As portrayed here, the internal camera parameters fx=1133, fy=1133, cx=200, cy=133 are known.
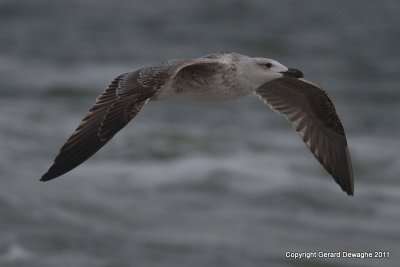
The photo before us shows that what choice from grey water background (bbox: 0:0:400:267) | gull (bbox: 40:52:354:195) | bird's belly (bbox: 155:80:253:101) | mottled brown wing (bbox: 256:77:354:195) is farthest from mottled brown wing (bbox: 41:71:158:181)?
grey water background (bbox: 0:0:400:267)

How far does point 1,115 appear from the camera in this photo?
16.2 m

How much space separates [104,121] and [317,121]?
2.47 metres

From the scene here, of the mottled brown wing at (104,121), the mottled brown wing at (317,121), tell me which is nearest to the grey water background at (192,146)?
the mottled brown wing at (317,121)

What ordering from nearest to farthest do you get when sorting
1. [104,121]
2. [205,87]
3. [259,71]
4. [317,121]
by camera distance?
[104,121] < [205,87] < [259,71] < [317,121]

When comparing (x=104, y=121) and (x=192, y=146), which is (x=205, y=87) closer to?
(x=104, y=121)

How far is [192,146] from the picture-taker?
15.6 metres

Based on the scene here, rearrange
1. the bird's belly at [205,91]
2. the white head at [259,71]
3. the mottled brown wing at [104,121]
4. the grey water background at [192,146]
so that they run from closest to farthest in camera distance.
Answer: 1. the mottled brown wing at [104,121]
2. the bird's belly at [205,91]
3. the white head at [259,71]
4. the grey water background at [192,146]

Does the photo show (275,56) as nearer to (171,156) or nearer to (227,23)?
(227,23)

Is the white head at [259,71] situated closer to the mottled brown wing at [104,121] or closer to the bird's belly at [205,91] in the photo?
the bird's belly at [205,91]

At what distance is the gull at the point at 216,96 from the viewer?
8031mm

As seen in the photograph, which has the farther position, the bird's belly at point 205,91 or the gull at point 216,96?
the bird's belly at point 205,91

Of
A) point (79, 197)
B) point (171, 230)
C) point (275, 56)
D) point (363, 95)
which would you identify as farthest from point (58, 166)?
point (275, 56)

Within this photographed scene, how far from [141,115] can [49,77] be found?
2212mm

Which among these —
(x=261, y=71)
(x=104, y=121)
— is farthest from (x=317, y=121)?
(x=104, y=121)
